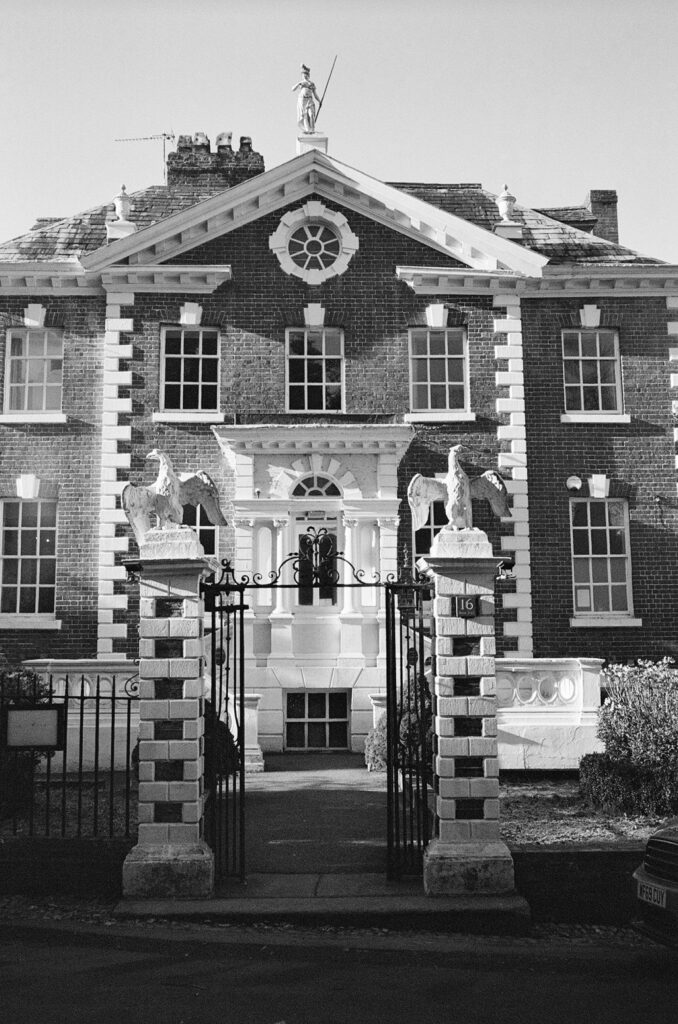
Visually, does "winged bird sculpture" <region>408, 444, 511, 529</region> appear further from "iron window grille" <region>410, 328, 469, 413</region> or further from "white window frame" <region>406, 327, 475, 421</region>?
"iron window grille" <region>410, 328, 469, 413</region>

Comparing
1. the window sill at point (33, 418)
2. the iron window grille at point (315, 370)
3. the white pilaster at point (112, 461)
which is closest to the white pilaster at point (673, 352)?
the iron window grille at point (315, 370)

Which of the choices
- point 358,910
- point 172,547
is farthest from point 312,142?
point 358,910

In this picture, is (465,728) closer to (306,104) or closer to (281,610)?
(281,610)

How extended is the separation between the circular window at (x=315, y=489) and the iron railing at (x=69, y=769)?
5055 mm

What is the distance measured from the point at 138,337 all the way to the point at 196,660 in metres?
11.7

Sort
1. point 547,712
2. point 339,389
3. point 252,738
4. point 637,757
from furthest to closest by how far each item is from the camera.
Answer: point 339,389
point 252,738
point 547,712
point 637,757

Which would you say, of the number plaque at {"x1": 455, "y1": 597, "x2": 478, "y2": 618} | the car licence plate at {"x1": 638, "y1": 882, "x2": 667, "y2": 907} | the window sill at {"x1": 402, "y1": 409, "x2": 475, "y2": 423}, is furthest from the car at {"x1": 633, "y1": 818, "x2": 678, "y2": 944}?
the window sill at {"x1": 402, "y1": 409, "x2": 475, "y2": 423}

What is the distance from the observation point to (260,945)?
27.1 ft

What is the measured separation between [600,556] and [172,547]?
12378mm

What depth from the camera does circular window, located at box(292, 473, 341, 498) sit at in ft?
62.7

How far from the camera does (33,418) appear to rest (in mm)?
19734

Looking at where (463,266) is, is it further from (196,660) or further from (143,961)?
(143,961)

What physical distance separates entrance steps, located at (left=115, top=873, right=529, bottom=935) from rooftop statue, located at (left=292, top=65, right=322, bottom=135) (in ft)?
53.1

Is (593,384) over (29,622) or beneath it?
over
